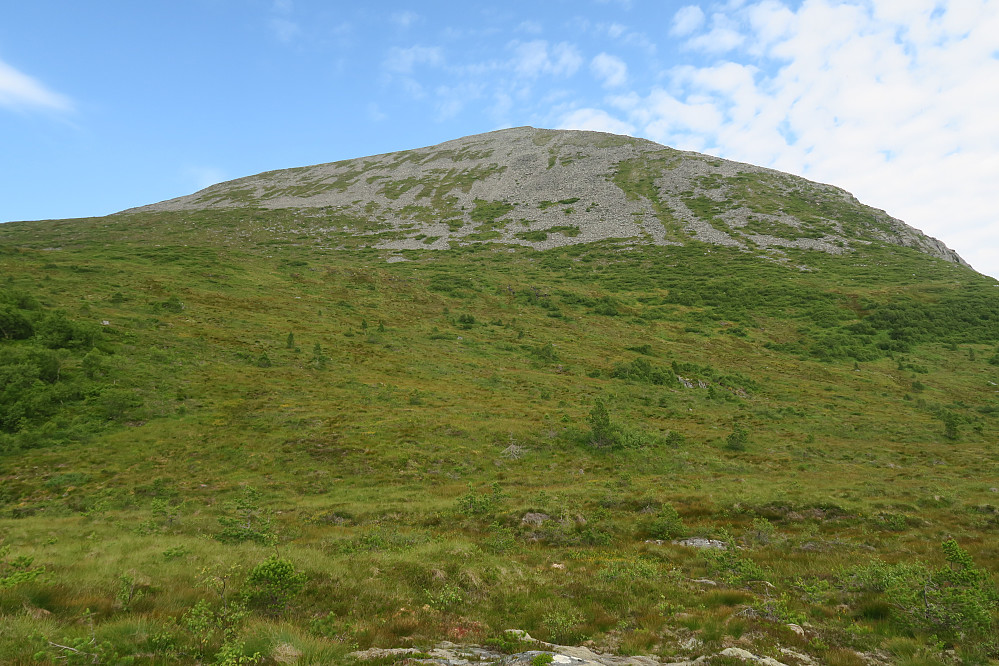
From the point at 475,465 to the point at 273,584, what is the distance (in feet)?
48.3

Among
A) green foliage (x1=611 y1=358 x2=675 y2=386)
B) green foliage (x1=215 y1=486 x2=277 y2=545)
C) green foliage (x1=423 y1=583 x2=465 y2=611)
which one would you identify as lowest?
green foliage (x1=215 y1=486 x2=277 y2=545)

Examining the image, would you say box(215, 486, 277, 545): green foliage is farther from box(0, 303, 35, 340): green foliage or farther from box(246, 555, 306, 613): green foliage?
box(0, 303, 35, 340): green foliage

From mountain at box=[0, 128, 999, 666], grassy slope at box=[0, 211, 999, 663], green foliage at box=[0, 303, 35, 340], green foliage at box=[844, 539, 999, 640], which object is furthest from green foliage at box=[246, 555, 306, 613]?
green foliage at box=[0, 303, 35, 340]

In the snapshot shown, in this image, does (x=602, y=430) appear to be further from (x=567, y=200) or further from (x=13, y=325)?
(x=567, y=200)

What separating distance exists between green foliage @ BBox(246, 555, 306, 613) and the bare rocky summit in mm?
87767

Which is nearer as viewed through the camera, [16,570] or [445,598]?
[16,570]

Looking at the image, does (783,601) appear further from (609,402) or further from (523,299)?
(523,299)

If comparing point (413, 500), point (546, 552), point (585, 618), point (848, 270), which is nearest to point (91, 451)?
point (413, 500)

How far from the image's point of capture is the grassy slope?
28.3 feet

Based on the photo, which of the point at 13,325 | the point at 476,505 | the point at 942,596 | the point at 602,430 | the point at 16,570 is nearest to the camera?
the point at 16,570

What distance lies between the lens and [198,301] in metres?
43.2

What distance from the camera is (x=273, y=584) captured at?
868 cm

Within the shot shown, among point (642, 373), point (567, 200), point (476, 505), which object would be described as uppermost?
point (567, 200)

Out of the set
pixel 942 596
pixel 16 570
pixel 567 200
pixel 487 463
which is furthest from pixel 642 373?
pixel 567 200
